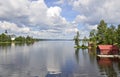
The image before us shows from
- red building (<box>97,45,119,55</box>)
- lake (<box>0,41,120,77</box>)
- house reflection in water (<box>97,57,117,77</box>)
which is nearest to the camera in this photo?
house reflection in water (<box>97,57,117,77</box>)

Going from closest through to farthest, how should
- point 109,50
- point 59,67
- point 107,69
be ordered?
point 107,69
point 59,67
point 109,50

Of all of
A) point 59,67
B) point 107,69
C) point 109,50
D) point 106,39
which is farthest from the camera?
point 106,39

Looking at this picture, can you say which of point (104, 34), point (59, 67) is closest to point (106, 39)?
point (104, 34)

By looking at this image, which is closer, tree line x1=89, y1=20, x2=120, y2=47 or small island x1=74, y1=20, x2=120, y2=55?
small island x1=74, y1=20, x2=120, y2=55

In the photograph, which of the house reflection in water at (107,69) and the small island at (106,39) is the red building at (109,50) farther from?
the house reflection in water at (107,69)

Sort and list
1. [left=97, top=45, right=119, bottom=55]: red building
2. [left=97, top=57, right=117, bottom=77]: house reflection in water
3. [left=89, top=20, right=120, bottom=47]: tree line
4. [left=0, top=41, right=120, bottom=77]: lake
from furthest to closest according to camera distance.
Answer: [left=89, top=20, right=120, bottom=47]: tree line, [left=97, top=45, right=119, bottom=55]: red building, [left=0, top=41, right=120, bottom=77]: lake, [left=97, top=57, right=117, bottom=77]: house reflection in water

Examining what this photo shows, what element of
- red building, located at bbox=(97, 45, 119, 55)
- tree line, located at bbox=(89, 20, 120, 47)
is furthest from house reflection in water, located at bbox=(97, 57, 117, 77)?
tree line, located at bbox=(89, 20, 120, 47)

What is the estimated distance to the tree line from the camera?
117m

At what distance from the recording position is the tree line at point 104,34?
11706 cm

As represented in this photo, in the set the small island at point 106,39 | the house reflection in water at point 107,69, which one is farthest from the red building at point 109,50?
the house reflection in water at point 107,69

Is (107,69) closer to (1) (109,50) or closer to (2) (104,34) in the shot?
(1) (109,50)

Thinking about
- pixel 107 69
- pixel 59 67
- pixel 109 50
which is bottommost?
pixel 107 69

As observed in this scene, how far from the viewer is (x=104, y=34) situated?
130 metres

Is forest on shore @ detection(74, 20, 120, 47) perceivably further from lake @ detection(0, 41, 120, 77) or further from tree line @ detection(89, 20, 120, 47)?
lake @ detection(0, 41, 120, 77)
